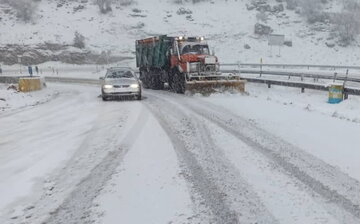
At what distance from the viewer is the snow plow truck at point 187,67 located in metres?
21.8

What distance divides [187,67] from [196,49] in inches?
66.1

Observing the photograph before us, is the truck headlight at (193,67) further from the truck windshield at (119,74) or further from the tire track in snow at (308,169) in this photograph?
the tire track in snow at (308,169)

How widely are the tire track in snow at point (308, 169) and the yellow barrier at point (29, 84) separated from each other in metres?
18.1

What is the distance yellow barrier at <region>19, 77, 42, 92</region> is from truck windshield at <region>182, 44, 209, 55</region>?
10.5 meters

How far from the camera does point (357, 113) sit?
622 inches

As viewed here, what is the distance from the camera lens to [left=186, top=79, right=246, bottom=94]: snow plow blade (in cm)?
2158

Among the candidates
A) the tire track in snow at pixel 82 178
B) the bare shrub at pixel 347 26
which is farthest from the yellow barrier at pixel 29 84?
the bare shrub at pixel 347 26

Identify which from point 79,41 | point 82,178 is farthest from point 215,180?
point 79,41

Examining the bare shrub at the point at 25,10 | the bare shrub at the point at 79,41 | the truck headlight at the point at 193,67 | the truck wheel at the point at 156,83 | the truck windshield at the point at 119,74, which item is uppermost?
the bare shrub at the point at 25,10

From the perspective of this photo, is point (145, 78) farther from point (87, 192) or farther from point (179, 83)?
point (87, 192)

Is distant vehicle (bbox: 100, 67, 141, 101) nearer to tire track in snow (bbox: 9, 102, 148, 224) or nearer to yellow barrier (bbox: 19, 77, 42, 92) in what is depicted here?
tire track in snow (bbox: 9, 102, 148, 224)

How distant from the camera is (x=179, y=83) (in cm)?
2314

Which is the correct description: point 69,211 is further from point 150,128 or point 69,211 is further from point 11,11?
point 11,11

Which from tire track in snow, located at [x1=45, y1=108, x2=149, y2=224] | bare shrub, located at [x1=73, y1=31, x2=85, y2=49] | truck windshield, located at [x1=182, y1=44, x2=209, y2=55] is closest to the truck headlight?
truck windshield, located at [x1=182, y1=44, x2=209, y2=55]
